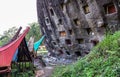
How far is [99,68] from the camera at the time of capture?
30.3ft

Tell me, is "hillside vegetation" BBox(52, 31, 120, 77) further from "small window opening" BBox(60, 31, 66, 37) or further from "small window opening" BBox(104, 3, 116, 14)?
"small window opening" BBox(60, 31, 66, 37)

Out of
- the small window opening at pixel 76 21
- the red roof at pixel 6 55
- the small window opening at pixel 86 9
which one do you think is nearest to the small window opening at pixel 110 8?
the small window opening at pixel 86 9

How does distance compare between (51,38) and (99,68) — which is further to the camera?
(51,38)

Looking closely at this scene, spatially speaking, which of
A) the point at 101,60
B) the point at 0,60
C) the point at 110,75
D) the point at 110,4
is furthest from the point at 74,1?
the point at 110,75

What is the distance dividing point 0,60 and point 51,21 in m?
16.2

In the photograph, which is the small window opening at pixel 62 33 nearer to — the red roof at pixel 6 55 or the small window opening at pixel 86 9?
the small window opening at pixel 86 9

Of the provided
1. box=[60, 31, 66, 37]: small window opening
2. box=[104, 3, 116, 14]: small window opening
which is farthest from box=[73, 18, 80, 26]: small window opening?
box=[104, 3, 116, 14]: small window opening

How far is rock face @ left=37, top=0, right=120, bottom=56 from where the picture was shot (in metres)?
18.5

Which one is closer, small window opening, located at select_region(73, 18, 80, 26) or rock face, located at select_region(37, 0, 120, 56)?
rock face, located at select_region(37, 0, 120, 56)

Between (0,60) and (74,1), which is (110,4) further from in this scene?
(0,60)

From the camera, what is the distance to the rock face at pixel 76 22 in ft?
60.8

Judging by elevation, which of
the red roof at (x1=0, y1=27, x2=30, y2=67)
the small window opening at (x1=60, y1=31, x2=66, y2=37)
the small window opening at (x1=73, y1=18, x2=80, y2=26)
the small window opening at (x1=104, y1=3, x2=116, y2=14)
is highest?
the small window opening at (x1=104, y1=3, x2=116, y2=14)

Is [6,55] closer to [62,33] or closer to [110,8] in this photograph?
[110,8]

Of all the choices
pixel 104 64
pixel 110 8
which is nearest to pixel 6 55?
pixel 104 64
